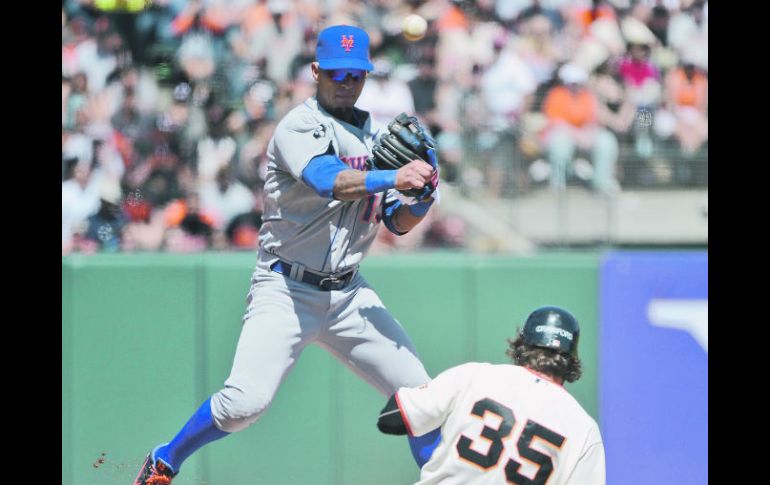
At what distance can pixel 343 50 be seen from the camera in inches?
174

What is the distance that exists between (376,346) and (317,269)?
416mm

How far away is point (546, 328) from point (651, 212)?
3119 mm

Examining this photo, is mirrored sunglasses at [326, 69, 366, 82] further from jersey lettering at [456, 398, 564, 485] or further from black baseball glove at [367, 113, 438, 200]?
jersey lettering at [456, 398, 564, 485]

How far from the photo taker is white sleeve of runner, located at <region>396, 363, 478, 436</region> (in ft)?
10.9

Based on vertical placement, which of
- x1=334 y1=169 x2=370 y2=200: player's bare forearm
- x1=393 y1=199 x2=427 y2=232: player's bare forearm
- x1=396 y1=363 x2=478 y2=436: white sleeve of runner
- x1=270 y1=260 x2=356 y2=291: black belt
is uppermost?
x1=334 y1=169 x2=370 y2=200: player's bare forearm

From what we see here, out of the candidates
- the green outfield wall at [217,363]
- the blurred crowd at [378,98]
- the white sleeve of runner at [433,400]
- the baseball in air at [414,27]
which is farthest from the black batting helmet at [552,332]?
the baseball in air at [414,27]

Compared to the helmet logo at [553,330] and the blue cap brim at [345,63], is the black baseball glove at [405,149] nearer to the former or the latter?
the blue cap brim at [345,63]

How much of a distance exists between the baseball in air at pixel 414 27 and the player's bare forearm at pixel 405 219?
3514 mm

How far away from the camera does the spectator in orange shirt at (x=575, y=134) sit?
627cm

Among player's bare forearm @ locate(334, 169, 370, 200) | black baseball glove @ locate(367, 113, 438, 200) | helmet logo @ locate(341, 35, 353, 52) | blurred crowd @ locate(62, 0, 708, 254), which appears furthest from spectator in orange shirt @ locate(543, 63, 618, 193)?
player's bare forearm @ locate(334, 169, 370, 200)

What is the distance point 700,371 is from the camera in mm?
5719

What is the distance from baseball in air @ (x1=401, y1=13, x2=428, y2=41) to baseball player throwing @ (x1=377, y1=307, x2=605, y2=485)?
4897 millimetres

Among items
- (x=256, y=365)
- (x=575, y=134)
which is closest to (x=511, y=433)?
(x=256, y=365)

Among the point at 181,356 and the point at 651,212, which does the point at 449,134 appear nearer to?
the point at 651,212
